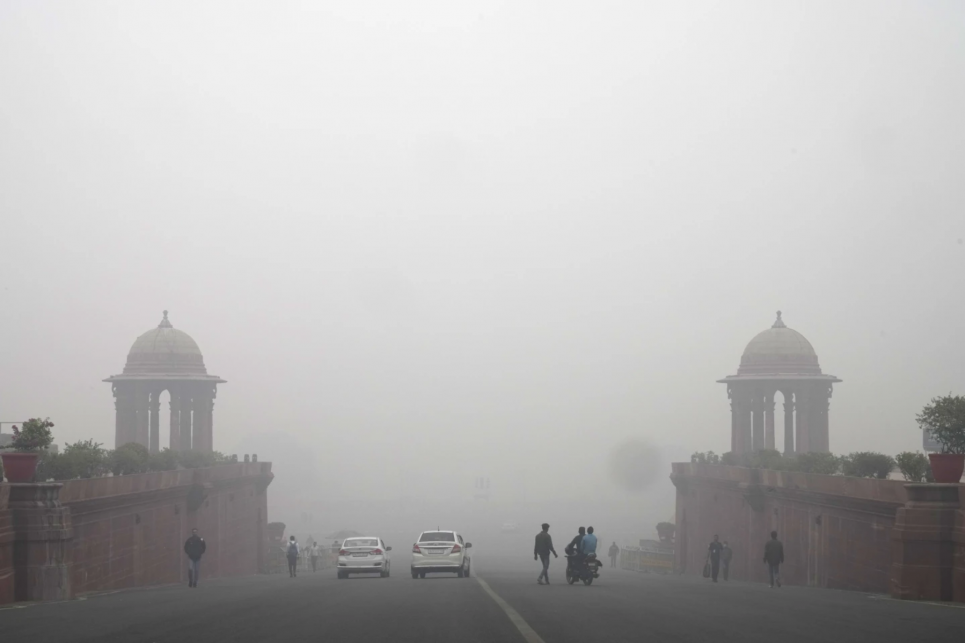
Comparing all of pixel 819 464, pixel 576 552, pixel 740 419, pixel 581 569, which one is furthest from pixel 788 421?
pixel 581 569

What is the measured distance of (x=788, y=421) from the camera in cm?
5925

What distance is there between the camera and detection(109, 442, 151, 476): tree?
3450 centimetres

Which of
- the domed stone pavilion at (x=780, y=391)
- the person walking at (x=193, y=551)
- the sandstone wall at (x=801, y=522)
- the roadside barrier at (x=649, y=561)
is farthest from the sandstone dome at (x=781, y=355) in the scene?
the person walking at (x=193, y=551)

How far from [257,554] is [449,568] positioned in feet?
97.6

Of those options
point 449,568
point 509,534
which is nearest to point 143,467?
point 449,568

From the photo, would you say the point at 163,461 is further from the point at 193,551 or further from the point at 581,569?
the point at 581,569

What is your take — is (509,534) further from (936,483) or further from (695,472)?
(936,483)

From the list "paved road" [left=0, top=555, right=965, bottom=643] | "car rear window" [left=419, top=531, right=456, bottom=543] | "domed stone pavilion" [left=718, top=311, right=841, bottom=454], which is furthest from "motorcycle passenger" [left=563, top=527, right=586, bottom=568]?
"domed stone pavilion" [left=718, top=311, right=841, bottom=454]

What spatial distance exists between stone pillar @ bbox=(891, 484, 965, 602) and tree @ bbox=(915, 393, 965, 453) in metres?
1.64

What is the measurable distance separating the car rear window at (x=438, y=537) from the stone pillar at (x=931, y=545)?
1315 cm

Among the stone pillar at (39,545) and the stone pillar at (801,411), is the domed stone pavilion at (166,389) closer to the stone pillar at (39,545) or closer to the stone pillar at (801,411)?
the stone pillar at (801,411)

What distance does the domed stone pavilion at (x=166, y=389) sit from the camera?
195ft

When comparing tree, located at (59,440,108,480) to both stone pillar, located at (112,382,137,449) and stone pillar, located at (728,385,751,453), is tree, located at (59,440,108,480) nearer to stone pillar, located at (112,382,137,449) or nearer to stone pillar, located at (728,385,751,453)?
stone pillar, located at (112,382,137,449)

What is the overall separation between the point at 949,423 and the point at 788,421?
37.1m
